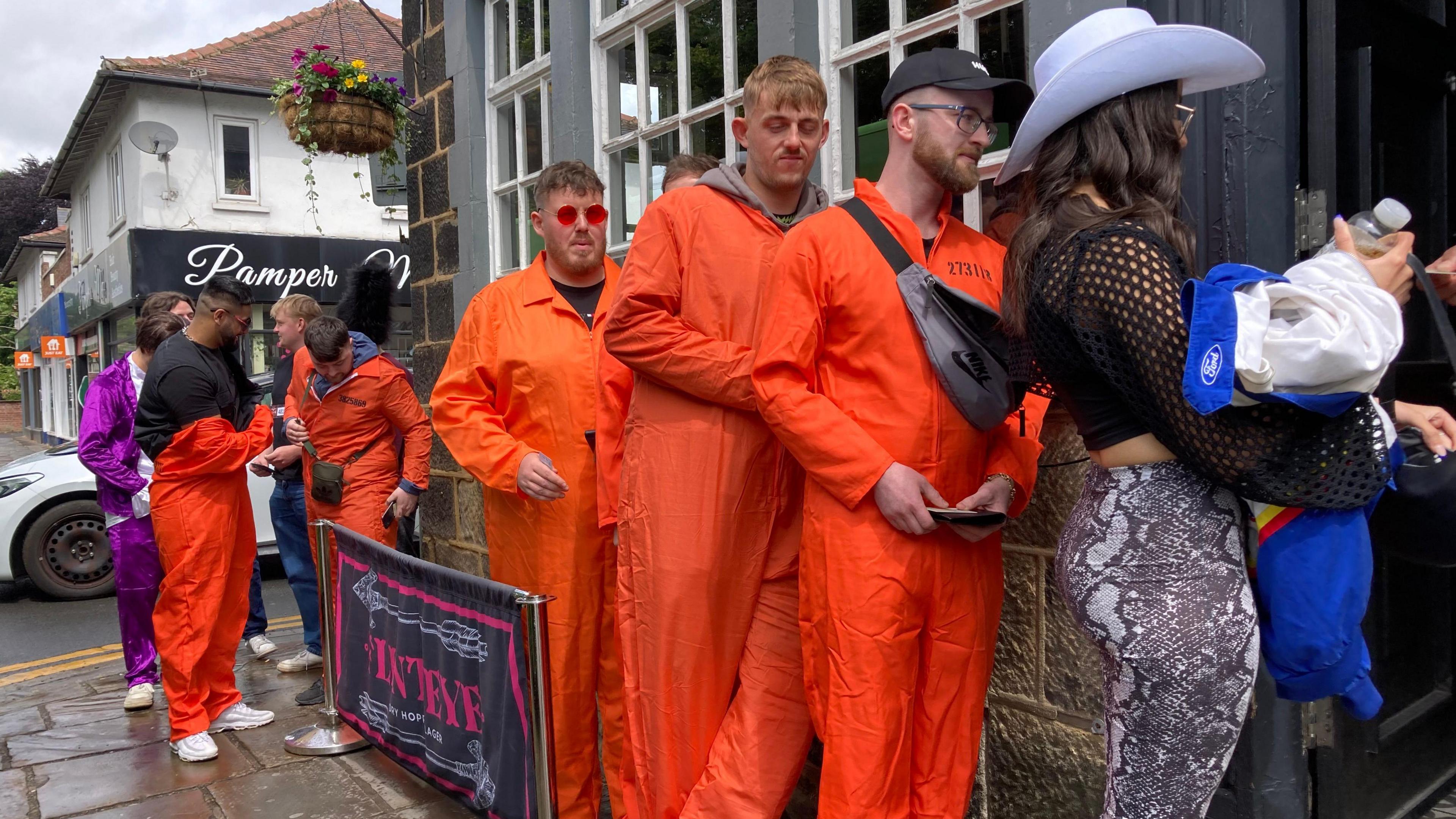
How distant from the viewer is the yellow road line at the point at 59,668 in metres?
5.73

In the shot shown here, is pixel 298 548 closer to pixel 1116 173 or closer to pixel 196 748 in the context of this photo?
pixel 196 748

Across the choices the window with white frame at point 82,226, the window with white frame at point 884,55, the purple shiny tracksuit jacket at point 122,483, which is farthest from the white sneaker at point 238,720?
the window with white frame at point 82,226

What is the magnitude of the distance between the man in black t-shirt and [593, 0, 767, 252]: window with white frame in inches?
75.4

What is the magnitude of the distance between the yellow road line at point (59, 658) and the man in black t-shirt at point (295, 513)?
159 cm

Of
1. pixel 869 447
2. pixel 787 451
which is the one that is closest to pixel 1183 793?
pixel 869 447

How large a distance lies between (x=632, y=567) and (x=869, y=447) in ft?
2.80

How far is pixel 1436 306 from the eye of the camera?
1630mm

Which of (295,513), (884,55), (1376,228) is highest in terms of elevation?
(884,55)

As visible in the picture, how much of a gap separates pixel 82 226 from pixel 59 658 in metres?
25.1

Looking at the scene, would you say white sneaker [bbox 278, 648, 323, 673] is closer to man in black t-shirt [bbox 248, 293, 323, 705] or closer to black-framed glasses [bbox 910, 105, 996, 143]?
man in black t-shirt [bbox 248, 293, 323, 705]

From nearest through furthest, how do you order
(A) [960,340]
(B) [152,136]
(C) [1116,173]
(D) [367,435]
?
(C) [1116,173] < (A) [960,340] < (D) [367,435] < (B) [152,136]

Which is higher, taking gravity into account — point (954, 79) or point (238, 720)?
point (954, 79)

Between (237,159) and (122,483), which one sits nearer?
(122,483)

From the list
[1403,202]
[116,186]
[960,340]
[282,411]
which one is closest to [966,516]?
[960,340]
